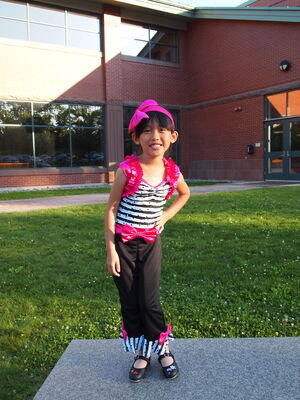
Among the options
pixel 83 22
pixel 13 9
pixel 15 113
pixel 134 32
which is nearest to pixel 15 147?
pixel 15 113

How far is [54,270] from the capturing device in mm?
4773

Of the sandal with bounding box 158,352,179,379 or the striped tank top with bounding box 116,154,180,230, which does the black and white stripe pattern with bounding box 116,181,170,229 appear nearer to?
the striped tank top with bounding box 116,154,180,230

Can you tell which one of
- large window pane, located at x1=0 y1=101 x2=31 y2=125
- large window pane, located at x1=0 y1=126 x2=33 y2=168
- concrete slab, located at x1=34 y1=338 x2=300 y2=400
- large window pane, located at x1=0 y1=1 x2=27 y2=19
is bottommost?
concrete slab, located at x1=34 y1=338 x2=300 y2=400

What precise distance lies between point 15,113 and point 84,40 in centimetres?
486

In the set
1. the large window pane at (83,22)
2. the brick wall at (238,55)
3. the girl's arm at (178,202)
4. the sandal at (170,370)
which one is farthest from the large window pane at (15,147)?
the sandal at (170,370)

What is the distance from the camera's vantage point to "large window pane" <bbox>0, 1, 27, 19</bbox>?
16062mm

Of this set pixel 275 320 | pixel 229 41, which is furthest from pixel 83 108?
pixel 275 320

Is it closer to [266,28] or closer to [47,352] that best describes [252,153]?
[266,28]

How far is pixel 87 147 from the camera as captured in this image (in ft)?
61.0

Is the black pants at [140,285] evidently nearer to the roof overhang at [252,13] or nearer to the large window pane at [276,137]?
the large window pane at [276,137]

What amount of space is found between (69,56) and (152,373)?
56.7 ft

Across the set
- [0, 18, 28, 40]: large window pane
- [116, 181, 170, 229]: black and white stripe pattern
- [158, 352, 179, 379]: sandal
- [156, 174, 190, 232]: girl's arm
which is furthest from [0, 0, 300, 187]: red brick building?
[158, 352, 179, 379]: sandal

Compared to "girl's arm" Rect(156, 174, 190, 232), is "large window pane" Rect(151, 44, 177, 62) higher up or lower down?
higher up

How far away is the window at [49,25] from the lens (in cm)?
1622
